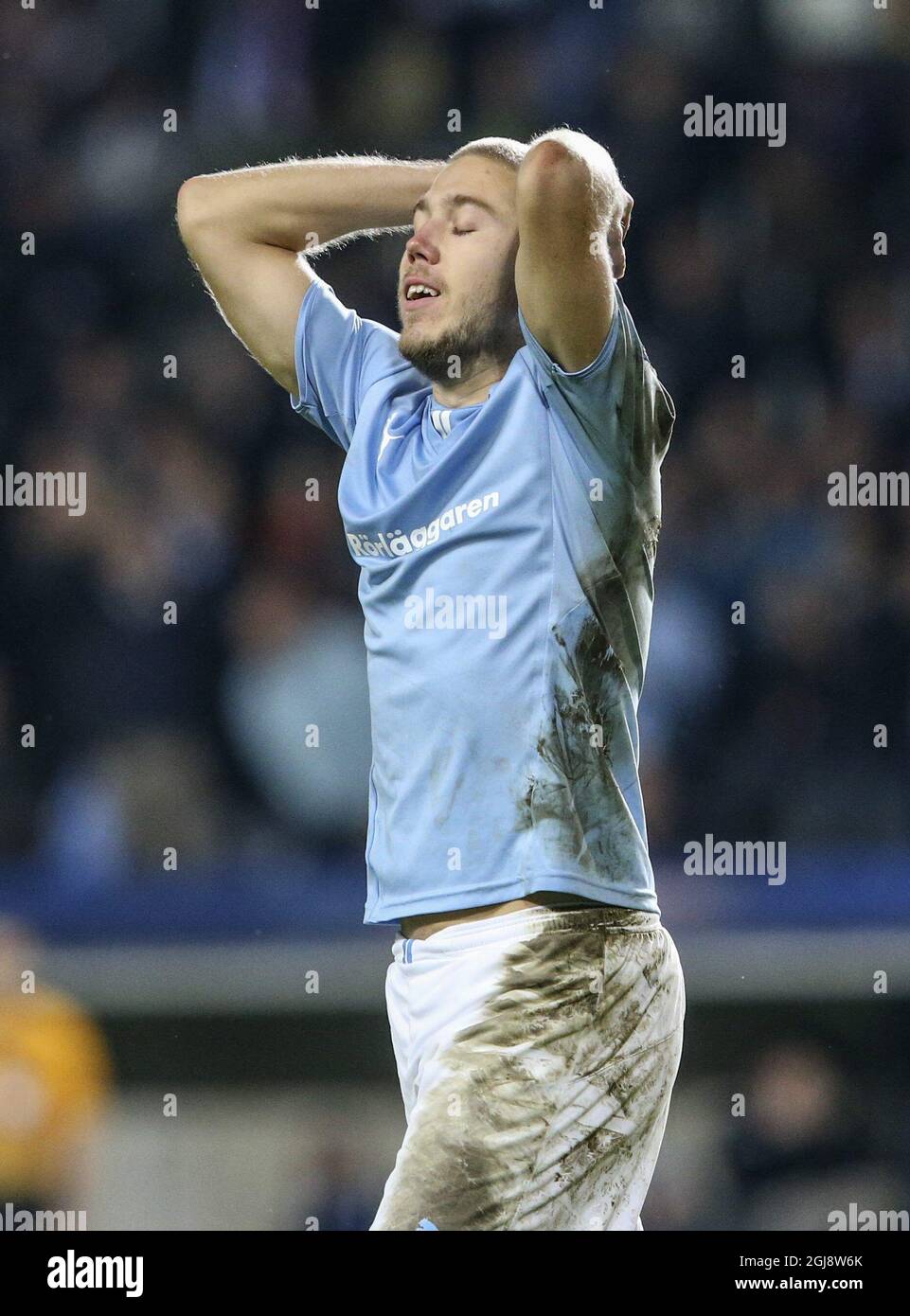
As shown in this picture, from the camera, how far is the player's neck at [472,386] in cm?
258

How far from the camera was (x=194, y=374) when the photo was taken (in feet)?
15.2

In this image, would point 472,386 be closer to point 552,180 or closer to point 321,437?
point 552,180

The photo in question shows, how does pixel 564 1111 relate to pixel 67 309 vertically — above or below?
below

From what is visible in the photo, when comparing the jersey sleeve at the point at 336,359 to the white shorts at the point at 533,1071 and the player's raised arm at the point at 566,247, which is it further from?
the white shorts at the point at 533,1071

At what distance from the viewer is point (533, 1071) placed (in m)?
2.30

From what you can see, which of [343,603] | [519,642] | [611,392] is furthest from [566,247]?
[343,603]

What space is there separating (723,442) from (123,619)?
5.14 ft

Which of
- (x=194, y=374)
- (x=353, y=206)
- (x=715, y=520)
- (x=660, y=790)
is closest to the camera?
(x=353, y=206)

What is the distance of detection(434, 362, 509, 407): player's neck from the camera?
8.48 feet

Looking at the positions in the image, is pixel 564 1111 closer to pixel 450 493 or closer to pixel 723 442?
pixel 450 493

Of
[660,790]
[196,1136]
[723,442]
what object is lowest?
[196,1136]

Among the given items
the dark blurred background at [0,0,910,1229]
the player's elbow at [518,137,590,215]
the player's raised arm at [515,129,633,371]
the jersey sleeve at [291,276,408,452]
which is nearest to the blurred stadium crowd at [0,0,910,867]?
the dark blurred background at [0,0,910,1229]

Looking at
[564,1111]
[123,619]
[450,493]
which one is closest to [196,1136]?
[123,619]

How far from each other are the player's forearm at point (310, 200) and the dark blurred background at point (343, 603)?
1313 mm
